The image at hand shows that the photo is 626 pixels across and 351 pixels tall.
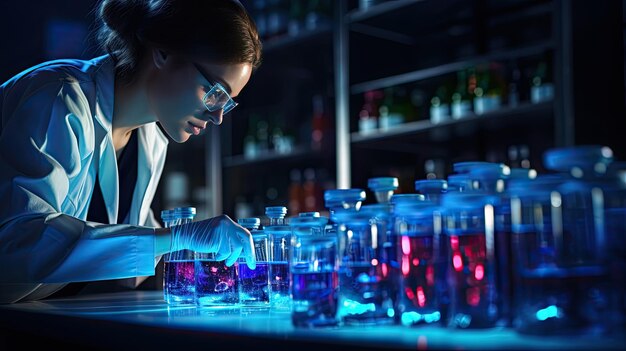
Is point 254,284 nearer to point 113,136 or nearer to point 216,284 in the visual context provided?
point 216,284

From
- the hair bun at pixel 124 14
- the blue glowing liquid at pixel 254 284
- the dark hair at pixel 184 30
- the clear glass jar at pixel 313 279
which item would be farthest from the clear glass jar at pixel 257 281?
the hair bun at pixel 124 14

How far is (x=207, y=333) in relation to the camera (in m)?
0.89

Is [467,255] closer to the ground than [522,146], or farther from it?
closer to the ground

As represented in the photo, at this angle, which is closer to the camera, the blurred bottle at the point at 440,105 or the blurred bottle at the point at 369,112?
the blurred bottle at the point at 440,105

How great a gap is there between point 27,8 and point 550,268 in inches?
124

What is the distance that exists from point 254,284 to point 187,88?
0.57 m

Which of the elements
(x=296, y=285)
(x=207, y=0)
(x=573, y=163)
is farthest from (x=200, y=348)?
(x=207, y=0)

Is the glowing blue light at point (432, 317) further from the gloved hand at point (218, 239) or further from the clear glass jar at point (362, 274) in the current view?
the gloved hand at point (218, 239)

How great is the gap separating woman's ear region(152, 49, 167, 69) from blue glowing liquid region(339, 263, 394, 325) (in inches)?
35.5

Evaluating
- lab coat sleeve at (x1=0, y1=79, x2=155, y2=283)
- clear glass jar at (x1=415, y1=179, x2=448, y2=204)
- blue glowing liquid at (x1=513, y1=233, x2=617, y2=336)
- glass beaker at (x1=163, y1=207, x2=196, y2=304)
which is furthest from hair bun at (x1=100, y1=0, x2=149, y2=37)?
blue glowing liquid at (x1=513, y1=233, x2=617, y2=336)

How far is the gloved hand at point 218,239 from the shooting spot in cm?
128

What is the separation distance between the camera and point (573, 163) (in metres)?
0.81

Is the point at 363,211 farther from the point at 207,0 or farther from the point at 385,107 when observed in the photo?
the point at 385,107

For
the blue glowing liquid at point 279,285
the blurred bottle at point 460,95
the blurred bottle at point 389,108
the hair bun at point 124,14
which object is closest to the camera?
the blue glowing liquid at point 279,285
